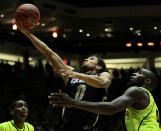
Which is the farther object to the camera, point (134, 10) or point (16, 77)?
point (134, 10)

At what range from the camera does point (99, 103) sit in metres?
2.59

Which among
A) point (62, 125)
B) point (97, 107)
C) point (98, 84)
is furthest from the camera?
point (62, 125)

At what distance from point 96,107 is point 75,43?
1105 cm

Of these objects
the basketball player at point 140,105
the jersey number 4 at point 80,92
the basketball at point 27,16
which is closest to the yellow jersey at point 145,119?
the basketball player at point 140,105

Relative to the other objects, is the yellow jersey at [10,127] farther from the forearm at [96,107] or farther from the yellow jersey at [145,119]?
the forearm at [96,107]

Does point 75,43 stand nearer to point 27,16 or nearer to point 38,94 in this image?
point 38,94

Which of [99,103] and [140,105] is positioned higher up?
[99,103]

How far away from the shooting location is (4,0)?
10.2 m

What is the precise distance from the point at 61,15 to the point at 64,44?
1726 millimetres

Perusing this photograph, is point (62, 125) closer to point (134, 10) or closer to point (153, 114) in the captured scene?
point (153, 114)

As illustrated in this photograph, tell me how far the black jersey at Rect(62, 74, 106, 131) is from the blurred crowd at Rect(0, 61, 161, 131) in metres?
5.41

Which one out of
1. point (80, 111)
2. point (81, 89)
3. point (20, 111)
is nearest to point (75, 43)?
point (20, 111)

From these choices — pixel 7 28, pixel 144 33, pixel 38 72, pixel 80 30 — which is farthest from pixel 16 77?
pixel 144 33

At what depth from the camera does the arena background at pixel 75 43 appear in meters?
10.3
